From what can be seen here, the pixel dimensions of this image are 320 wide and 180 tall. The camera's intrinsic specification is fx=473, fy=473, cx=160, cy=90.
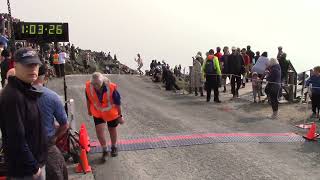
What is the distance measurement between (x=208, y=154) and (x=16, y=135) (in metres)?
5.94

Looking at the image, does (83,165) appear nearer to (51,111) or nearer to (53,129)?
(53,129)

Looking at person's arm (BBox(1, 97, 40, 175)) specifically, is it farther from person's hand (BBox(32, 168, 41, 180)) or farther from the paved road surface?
the paved road surface

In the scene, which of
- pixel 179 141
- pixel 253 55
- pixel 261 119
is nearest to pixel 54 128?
pixel 179 141

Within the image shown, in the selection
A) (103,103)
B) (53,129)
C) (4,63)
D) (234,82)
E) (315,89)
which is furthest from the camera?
(234,82)

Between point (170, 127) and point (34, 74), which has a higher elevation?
point (34, 74)

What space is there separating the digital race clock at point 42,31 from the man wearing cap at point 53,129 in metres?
5.32

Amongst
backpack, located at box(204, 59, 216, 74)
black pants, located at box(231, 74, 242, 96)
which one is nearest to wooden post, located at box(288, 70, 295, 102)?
black pants, located at box(231, 74, 242, 96)

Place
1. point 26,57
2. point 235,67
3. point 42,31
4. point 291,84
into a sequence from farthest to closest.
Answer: point 235,67 < point 291,84 < point 42,31 < point 26,57

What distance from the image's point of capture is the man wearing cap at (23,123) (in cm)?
385

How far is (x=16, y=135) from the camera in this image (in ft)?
12.6

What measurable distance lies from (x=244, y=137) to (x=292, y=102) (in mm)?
6461

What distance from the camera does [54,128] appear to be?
530 centimetres

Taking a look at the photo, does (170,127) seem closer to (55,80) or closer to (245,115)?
(245,115)

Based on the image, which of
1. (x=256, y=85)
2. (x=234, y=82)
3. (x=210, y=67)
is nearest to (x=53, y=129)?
(x=210, y=67)
